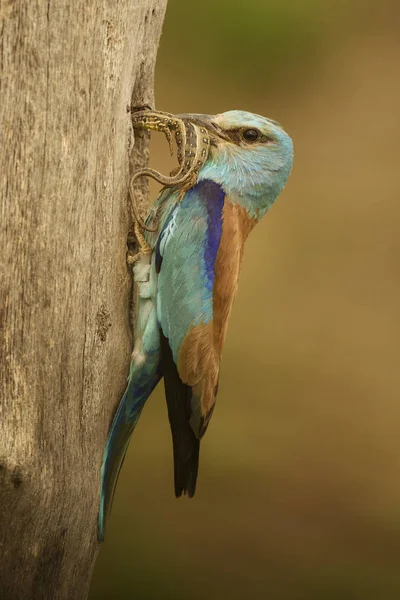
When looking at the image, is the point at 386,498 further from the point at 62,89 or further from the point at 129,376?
the point at 62,89

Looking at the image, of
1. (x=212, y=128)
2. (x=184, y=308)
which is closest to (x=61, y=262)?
(x=184, y=308)

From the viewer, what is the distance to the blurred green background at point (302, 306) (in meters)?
4.66

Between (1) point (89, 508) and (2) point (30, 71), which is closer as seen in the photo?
(2) point (30, 71)

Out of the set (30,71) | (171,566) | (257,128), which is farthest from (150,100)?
(171,566)

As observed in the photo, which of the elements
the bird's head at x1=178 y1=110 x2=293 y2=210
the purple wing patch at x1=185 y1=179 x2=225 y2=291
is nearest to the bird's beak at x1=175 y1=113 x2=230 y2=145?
the bird's head at x1=178 y1=110 x2=293 y2=210

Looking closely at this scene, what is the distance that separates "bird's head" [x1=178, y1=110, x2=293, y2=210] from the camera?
244cm

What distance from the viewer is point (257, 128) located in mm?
2447

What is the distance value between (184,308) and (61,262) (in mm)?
387

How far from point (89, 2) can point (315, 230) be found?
3.12 meters

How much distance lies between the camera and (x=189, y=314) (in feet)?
7.64

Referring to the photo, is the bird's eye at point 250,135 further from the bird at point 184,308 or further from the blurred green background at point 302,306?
the blurred green background at point 302,306

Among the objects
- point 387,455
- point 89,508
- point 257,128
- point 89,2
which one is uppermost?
point 89,2

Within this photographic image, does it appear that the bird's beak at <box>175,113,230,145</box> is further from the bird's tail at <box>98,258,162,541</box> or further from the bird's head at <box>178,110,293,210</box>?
the bird's tail at <box>98,258,162,541</box>

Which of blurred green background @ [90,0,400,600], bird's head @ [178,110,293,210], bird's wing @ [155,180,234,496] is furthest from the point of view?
blurred green background @ [90,0,400,600]
